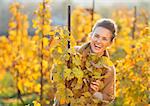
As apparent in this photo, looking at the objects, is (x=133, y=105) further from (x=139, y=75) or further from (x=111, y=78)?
(x=111, y=78)

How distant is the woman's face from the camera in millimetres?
3516

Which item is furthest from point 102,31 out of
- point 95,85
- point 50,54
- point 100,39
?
point 50,54

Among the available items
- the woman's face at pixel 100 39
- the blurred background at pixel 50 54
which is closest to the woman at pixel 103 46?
the woman's face at pixel 100 39

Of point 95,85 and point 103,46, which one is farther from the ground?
point 103,46

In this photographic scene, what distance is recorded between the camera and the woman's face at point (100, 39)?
3.52 m

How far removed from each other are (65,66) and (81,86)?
0.59ft

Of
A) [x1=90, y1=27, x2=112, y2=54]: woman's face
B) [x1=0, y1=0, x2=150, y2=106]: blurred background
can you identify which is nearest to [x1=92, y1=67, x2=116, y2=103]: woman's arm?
[x1=90, y1=27, x2=112, y2=54]: woman's face


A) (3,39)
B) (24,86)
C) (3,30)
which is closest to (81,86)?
(24,86)

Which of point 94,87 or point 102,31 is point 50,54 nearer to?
point 102,31

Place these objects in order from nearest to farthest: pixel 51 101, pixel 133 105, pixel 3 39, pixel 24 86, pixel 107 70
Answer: pixel 107 70 → pixel 133 105 → pixel 51 101 → pixel 24 86 → pixel 3 39

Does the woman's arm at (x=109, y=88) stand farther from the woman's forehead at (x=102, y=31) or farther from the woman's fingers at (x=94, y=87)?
the woman's forehead at (x=102, y=31)

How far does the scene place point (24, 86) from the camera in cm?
689

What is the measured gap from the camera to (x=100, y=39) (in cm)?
352

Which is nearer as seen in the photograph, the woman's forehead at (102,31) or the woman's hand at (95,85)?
the woman's hand at (95,85)
